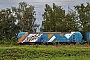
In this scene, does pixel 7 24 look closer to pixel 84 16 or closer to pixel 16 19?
pixel 16 19

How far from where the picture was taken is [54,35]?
144ft

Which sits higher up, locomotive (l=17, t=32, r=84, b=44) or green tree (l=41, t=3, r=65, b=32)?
green tree (l=41, t=3, r=65, b=32)

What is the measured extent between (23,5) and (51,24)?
11225 mm

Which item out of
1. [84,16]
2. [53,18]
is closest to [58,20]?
[53,18]

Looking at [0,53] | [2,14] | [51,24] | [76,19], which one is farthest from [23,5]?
[0,53]

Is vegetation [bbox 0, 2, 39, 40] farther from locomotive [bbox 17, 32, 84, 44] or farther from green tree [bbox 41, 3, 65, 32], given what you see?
locomotive [bbox 17, 32, 84, 44]

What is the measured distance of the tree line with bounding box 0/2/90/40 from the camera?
54.7 meters

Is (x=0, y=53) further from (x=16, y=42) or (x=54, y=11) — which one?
(x=54, y=11)

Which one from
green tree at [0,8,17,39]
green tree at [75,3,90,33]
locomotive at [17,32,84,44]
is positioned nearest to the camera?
locomotive at [17,32,84,44]

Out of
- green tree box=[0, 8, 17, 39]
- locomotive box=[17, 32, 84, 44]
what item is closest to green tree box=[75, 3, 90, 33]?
locomotive box=[17, 32, 84, 44]

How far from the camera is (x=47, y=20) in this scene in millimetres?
57000

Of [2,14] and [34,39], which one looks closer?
[34,39]

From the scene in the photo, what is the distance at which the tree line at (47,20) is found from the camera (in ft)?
179

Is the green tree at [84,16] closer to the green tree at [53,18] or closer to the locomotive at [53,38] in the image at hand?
the green tree at [53,18]
